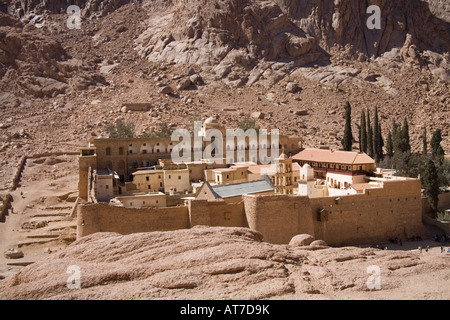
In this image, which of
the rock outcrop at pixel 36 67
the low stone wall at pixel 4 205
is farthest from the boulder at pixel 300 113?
the low stone wall at pixel 4 205

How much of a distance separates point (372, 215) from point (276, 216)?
22.3 feet

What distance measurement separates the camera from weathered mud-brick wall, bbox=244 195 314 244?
24.7 metres

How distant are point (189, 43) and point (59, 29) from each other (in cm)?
2128

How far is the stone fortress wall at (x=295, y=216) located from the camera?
22875mm

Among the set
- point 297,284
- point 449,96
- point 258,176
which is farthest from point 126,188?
point 449,96

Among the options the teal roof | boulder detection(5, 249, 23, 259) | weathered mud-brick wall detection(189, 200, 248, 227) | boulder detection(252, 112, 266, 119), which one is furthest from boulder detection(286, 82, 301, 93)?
boulder detection(5, 249, 23, 259)

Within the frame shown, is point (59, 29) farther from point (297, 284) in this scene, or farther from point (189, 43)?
point (297, 284)

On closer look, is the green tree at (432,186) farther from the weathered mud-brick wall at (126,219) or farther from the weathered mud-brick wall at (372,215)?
the weathered mud-brick wall at (126,219)

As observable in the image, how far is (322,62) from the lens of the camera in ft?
221

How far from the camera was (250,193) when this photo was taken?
2819cm

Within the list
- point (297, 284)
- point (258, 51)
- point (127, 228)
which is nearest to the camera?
point (297, 284)

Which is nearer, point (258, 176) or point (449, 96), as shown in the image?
point (258, 176)

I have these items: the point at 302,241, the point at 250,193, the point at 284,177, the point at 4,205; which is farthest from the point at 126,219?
the point at 284,177

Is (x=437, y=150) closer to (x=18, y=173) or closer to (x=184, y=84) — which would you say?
(x=184, y=84)
